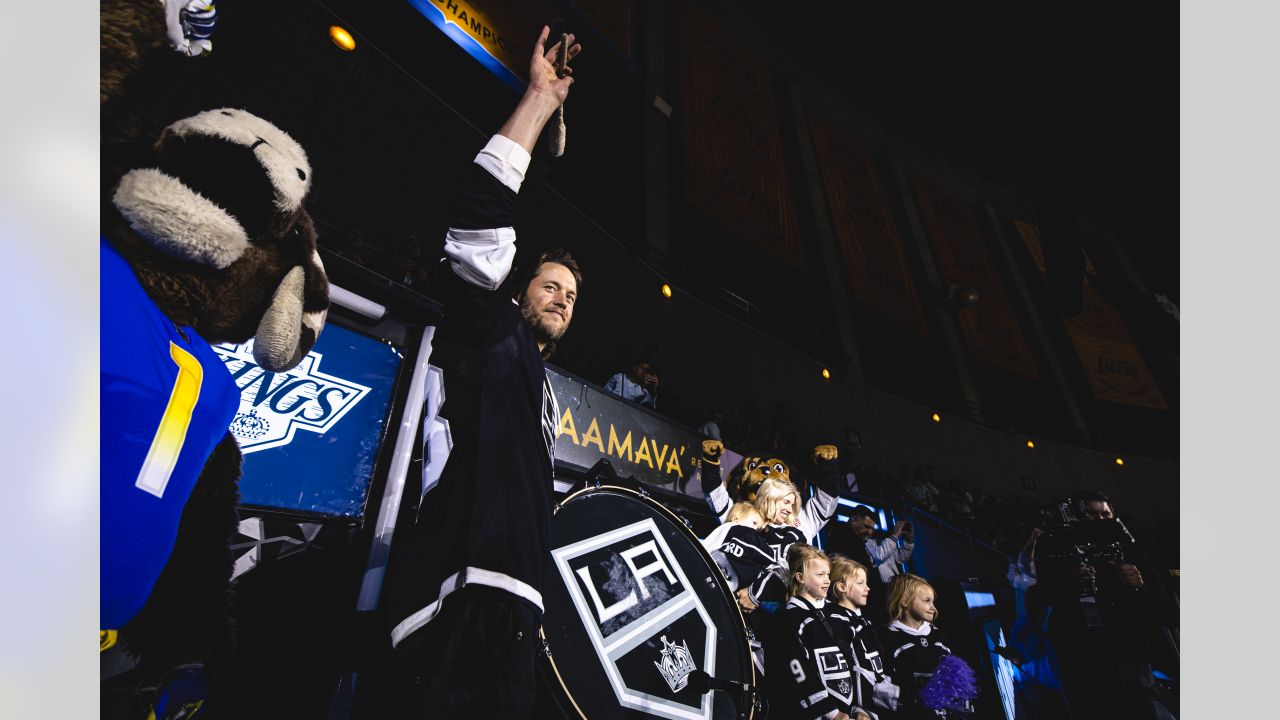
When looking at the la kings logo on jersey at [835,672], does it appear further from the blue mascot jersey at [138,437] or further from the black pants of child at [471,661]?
the blue mascot jersey at [138,437]

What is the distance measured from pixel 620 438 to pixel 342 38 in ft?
14.4

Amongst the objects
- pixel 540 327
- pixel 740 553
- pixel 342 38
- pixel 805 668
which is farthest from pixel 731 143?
pixel 540 327

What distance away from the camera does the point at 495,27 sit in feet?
19.0

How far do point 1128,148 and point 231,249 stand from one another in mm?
9780

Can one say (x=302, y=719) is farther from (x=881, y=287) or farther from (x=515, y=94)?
(x=881, y=287)

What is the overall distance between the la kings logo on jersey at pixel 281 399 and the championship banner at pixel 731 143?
20.9 feet

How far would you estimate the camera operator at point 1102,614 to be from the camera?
411 centimetres

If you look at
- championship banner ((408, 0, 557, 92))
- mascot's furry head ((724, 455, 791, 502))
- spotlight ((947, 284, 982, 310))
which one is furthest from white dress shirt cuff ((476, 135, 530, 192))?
spotlight ((947, 284, 982, 310))

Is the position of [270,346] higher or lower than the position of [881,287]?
lower

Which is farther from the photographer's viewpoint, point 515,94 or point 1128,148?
point 1128,148

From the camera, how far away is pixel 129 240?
87cm

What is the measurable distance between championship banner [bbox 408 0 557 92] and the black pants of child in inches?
205

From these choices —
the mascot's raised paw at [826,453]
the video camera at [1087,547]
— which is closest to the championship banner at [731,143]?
the mascot's raised paw at [826,453]
